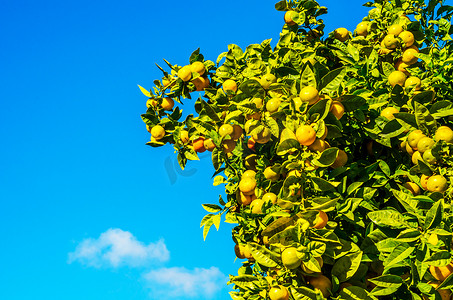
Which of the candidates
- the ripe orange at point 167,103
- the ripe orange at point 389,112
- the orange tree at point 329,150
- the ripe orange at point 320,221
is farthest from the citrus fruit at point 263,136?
the ripe orange at point 167,103

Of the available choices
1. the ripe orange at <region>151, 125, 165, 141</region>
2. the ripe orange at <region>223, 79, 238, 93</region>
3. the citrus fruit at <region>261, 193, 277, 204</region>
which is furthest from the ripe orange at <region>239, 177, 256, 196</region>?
the ripe orange at <region>151, 125, 165, 141</region>

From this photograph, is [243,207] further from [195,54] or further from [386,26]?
[386,26]

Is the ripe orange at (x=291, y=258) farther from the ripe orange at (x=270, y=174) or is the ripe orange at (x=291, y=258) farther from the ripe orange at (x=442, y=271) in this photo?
the ripe orange at (x=442, y=271)

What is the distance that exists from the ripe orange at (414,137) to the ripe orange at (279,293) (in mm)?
1227

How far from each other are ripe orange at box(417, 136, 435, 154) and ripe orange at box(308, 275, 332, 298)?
0.97 m

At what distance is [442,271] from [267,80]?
1.58m

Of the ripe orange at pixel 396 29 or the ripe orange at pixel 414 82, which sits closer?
the ripe orange at pixel 414 82

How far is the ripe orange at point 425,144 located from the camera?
2717mm

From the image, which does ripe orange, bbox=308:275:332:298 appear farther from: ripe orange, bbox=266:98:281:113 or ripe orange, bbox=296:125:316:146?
ripe orange, bbox=266:98:281:113

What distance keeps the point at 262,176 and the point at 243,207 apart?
32 centimetres

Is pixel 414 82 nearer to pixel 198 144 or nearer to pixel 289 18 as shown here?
pixel 289 18

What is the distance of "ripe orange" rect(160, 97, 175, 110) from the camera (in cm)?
370

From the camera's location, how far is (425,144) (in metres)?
2.72

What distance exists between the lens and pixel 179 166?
3645 millimetres
